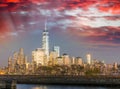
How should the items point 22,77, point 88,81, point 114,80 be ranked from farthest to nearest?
point 22,77, point 88,81, point 114,80

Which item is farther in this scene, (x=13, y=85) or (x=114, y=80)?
(x=114, y=80)

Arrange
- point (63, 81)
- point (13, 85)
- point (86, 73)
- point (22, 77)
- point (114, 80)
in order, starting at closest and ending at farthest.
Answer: point (13, 85) < point (114, 80) < point (63, 81) < point (22, 77) < point (86, 73)

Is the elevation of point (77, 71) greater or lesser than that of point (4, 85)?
lesser

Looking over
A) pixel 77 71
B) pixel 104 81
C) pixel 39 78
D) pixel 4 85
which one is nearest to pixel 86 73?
pixel 77 71

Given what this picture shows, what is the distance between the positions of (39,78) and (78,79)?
2012cm

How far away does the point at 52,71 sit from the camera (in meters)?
196

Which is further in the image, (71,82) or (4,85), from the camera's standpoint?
(71,82)

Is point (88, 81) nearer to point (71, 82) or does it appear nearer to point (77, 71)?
point (71, 82)

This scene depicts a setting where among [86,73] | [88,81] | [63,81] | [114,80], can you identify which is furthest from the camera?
[86,73]

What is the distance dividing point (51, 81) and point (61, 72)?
3340cm

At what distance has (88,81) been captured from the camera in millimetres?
150875

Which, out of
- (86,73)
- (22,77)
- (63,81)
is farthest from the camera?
(86,73)

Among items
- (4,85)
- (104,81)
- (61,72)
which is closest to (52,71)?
(61,72)

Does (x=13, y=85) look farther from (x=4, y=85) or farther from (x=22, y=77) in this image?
(x=22, y=77)
